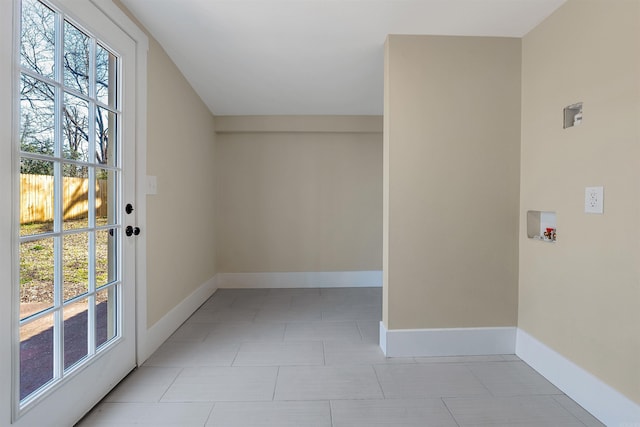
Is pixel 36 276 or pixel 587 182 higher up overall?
pixel 587 182

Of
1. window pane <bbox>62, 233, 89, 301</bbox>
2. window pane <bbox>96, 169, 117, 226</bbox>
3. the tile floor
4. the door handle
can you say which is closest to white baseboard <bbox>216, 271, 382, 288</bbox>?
the tile floor

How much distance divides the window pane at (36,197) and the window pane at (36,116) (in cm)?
7

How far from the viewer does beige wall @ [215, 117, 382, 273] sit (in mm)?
3986

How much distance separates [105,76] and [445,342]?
266 cm

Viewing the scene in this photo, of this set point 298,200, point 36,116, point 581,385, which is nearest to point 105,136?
point 36,116

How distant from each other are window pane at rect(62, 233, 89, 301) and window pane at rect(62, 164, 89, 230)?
0.21ft

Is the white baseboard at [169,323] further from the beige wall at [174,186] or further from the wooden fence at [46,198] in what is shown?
the wooden fence at [46,198]

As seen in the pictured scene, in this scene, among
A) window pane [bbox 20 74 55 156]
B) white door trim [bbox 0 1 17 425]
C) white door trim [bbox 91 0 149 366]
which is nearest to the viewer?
white door trim [bbox 0 1 17 425]

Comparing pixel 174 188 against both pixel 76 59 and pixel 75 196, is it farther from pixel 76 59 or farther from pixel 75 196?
pixel 76 59

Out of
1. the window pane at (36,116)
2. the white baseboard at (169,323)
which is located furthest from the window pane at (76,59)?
the white baseboard at (169,323)

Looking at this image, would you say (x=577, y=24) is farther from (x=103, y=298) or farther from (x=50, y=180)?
(x=103, y=298)

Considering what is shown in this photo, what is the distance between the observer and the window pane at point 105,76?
5.49 feet

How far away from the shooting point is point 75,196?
1508mm

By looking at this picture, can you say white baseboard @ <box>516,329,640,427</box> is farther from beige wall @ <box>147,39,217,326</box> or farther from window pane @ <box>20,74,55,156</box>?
window pane @ <box>20,74,55,156</box>
